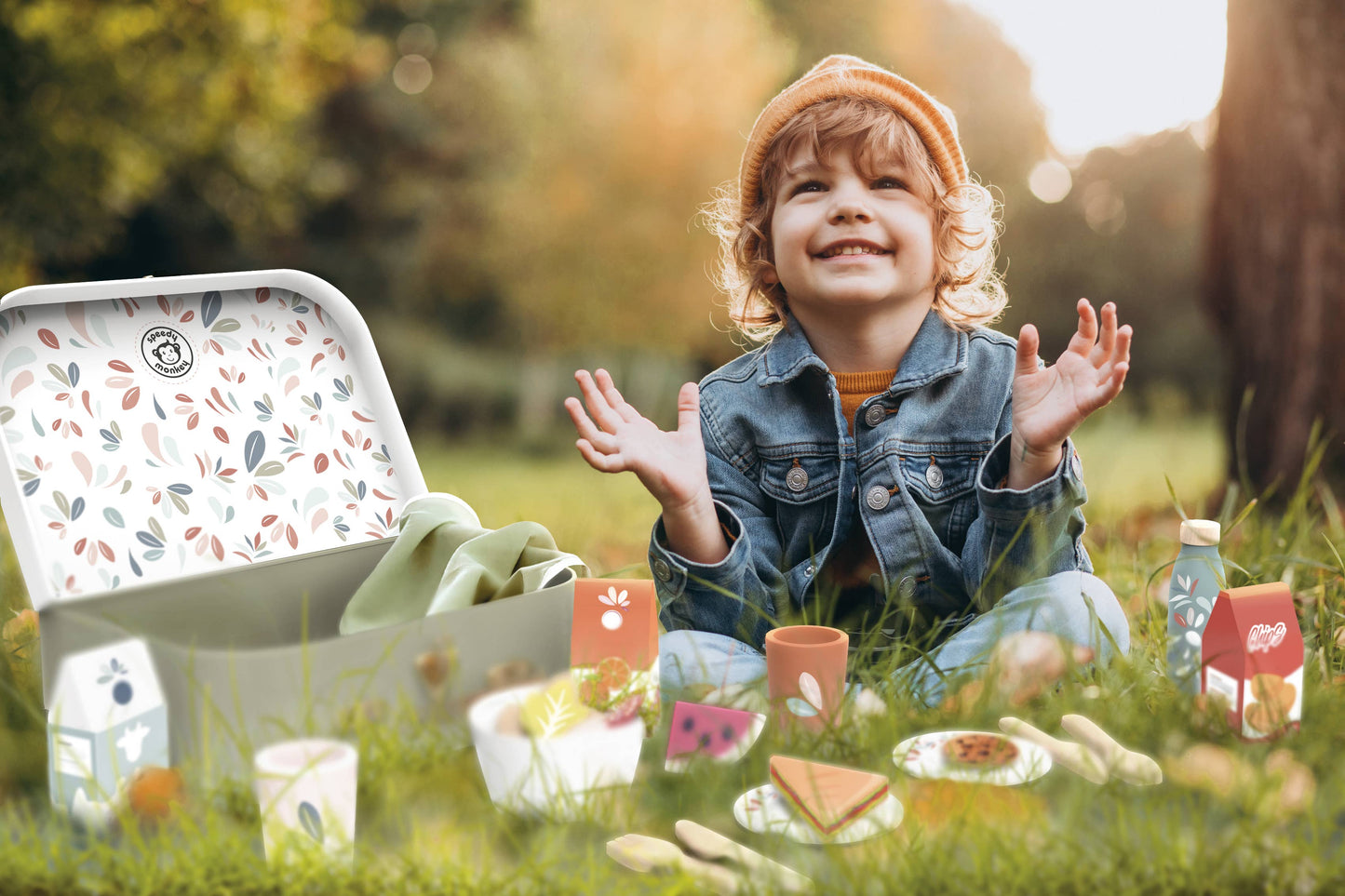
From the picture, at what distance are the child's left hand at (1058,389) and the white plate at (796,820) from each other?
1.93 feet

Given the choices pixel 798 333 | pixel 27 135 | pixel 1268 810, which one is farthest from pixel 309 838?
pixel 27 135

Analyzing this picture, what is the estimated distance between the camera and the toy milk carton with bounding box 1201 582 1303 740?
126 cm

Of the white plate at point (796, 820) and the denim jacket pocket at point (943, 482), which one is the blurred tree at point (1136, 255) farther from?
the white plate at point (796, 820)

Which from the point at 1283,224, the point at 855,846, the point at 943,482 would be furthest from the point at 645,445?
the point at 1283,224

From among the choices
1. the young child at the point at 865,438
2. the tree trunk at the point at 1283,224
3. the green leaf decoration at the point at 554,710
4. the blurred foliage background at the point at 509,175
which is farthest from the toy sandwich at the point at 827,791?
the blurred foliage background at the point at 509,175

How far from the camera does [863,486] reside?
1757 mm

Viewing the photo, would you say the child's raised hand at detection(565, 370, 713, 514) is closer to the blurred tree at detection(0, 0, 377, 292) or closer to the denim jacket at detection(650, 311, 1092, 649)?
the denim jacket at detection(650, 311, 1092, 649)

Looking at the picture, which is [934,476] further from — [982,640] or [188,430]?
[188,430]

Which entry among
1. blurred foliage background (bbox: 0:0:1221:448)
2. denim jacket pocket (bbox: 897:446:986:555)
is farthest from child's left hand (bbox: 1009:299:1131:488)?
blurred foliage background (bbox: 0:0:1221:448)

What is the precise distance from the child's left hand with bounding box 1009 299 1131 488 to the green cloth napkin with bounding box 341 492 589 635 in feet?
2.18

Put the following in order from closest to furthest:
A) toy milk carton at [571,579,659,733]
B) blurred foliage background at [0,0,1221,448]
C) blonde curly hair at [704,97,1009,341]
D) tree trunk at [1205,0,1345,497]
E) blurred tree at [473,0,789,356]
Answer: toy milk carton at [571,579,659,733] → blonde curly hair at [704,97,1009,341] → tree trunk at [1205,0,1345,497] → blurred foliage background at [0,0,1221,448] → blurred tree at [473,0,789,356]

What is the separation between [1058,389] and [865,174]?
1.56 feet

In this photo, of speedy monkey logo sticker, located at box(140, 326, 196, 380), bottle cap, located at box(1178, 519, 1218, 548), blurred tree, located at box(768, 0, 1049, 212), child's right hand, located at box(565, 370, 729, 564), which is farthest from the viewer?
blurred tree, located at box(768, 0, 1049, 212)

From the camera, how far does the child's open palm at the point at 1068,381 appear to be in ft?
4.70
